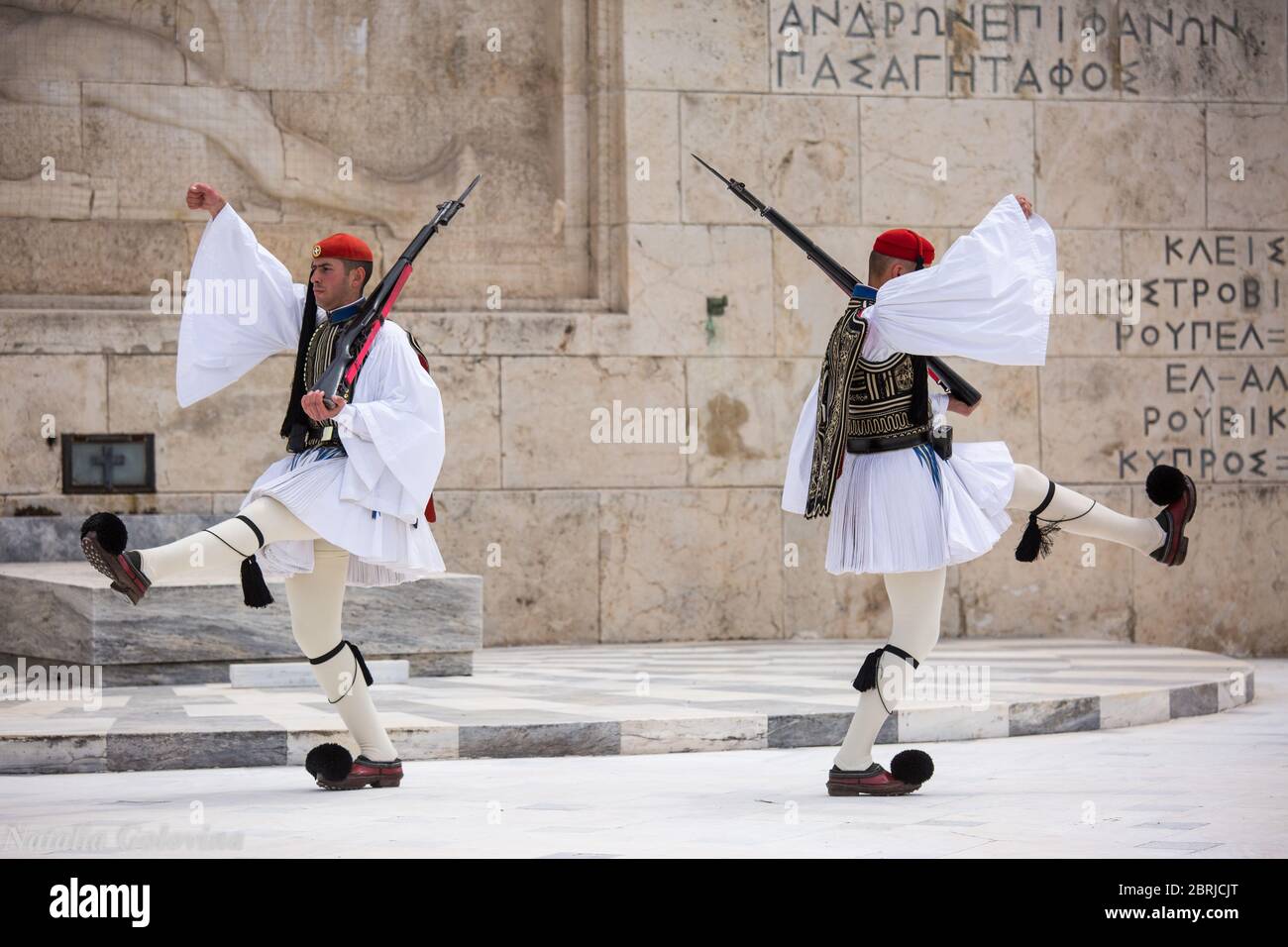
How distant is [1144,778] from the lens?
6285 mm

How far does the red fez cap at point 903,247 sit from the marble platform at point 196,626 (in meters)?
3.63

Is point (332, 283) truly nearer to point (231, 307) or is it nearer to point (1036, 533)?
point (231, 307)

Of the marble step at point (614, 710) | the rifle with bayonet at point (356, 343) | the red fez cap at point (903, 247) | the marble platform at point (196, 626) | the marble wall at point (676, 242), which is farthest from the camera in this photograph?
the marble wall at point (676, 242)

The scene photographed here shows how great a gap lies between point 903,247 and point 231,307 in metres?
2.28

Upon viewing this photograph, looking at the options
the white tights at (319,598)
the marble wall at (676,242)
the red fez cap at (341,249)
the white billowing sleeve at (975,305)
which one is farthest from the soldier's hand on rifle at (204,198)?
the marble wall at (676,242)

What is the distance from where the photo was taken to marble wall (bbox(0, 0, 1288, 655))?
1140cm

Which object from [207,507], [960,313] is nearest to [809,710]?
[960,313]

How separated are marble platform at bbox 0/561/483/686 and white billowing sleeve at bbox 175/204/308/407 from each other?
2444 millimetres

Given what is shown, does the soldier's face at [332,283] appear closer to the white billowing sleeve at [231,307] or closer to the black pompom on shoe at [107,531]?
the white billowing sleeve at [231,307]

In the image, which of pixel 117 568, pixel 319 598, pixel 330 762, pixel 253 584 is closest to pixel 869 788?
pixel 330 762

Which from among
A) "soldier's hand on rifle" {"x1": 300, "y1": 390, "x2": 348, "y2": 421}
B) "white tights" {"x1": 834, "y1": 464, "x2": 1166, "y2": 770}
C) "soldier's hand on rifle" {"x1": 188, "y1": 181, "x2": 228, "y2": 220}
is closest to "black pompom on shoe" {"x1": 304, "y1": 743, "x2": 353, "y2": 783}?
"soldier's hand on rifle" {"x1": 300, "y1": 390, "x2": 348, "y2": 421}

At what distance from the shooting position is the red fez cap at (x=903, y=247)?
636 cm

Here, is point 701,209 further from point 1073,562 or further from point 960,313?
point 960,313

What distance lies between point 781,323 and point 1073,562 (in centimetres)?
243
